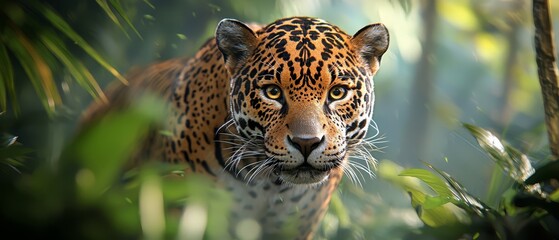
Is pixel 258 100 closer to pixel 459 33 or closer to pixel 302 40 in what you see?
pixel 302 40

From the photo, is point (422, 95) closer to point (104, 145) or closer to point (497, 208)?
point (497, 208)

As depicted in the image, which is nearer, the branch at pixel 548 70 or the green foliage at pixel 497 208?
the green foliage at pixel 497 208

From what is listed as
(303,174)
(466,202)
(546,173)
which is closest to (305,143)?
(303,174)

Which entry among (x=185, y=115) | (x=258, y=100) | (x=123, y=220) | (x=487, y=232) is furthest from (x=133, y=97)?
(x=123, y=220)

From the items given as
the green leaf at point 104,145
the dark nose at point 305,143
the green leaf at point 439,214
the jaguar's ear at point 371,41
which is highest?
the green leaf at point 104,145

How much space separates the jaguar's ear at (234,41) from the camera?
12.6 ft

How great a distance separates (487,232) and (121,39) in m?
4.21

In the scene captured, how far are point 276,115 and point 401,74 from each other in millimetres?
10024

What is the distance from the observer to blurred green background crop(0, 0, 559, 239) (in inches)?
212

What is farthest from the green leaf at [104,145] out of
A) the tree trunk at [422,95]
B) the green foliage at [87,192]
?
the tree trunk at [422,95]

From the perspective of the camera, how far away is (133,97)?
15.9ft

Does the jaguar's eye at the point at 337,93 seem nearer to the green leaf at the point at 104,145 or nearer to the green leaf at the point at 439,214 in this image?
the green leaf at the point at 439,214

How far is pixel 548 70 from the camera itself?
12.1ft

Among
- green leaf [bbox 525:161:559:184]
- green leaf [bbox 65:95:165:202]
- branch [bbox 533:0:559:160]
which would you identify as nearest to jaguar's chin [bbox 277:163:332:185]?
green leaf [bbox 525:161:559:184]
